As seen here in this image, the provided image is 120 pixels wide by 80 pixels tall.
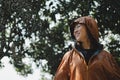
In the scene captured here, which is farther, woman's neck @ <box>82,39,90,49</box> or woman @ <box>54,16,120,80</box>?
woman's neck @ <box>82,39,90,49</box>

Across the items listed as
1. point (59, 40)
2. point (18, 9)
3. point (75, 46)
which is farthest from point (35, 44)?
point (75, 46)

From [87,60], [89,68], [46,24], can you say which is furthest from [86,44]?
[46,24]

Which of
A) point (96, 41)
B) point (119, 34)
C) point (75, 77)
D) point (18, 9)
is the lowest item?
point (75, 77)

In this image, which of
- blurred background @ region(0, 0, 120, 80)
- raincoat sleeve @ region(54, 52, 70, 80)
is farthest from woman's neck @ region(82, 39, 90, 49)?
blurred background @ region(0, 0, 120, 80)

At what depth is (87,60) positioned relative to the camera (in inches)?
196

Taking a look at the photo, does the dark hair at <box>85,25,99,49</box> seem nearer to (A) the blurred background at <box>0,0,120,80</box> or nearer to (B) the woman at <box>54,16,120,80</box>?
(B) the woman at <box>54,16,120,80</box>

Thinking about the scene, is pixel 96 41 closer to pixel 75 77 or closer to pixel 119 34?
pixel 75 77

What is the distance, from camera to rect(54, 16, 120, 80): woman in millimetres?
4895

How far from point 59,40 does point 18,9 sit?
3.08 meters

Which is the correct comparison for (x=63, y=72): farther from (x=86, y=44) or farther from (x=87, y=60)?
(x=86, y=44)

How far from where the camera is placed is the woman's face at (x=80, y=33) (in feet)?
16.6

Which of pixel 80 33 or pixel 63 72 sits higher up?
pixel 80 33

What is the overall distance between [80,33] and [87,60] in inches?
14.1

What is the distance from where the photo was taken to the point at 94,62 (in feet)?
16.1
